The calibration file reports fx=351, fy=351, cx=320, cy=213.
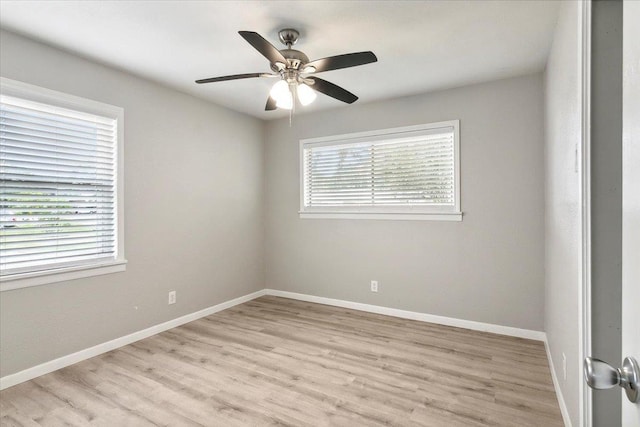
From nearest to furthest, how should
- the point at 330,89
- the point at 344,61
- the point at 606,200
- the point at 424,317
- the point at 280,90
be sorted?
the point at 606,200
the point at 344,61
the point at 280,90
the point at 330,89
the point at 424,317

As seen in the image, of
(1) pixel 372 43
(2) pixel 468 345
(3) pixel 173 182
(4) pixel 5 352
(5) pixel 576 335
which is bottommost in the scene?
(2) pixel 468 345

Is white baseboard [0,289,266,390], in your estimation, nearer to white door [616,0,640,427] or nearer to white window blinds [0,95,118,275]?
white window blinds [0,95,118,275]

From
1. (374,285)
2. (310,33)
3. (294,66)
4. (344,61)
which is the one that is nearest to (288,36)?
(310,33)

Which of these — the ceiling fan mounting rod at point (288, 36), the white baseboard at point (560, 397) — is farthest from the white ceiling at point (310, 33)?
the white baseboard at point (560, 397)

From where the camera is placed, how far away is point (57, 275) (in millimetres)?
2744

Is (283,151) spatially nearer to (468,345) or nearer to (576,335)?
(468,345)

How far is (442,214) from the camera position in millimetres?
3721

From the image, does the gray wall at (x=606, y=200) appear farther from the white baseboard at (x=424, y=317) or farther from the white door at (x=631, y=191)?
the white baseboard at (x=424, y=317)

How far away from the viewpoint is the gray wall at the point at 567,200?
1.62 metres

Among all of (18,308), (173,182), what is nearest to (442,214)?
(173,182)

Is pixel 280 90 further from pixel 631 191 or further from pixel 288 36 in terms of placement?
pixel 631 191

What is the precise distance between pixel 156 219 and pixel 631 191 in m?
3.64

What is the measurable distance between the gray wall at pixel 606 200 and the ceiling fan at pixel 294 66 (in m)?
1.09

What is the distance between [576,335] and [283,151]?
12.7 ft
